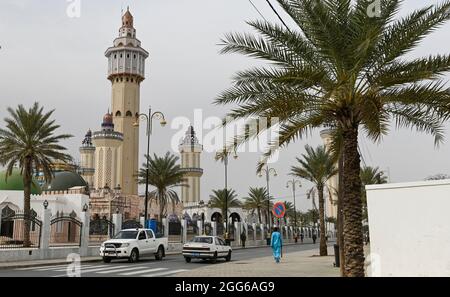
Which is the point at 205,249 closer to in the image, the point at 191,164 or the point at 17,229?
the point at 17,229

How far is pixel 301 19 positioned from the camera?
11.5 meters

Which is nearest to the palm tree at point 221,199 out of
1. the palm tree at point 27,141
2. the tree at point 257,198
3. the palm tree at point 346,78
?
the tree at point 257,198

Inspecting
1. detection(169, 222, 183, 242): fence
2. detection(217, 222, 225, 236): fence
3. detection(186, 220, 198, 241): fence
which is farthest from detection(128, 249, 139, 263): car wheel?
detection(217, 222, 225, 236): fence

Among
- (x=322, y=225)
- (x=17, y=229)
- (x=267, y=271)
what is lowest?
(x=267, y=271)

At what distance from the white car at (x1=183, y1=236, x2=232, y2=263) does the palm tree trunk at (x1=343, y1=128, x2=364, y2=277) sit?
43.5ft

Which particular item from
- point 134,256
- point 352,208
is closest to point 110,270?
point 134,256

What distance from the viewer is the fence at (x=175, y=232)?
126 ft

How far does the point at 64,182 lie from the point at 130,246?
4149cm

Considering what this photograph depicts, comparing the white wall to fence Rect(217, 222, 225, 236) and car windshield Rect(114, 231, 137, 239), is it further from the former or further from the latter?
fence Rect(217, 222, 225, 236)

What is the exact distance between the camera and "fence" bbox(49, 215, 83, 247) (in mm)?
25812

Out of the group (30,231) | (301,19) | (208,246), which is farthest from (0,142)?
(301,19)

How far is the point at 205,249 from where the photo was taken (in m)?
23.8

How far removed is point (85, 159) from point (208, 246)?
8526 cm

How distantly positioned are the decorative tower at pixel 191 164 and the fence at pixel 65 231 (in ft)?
→ 210
